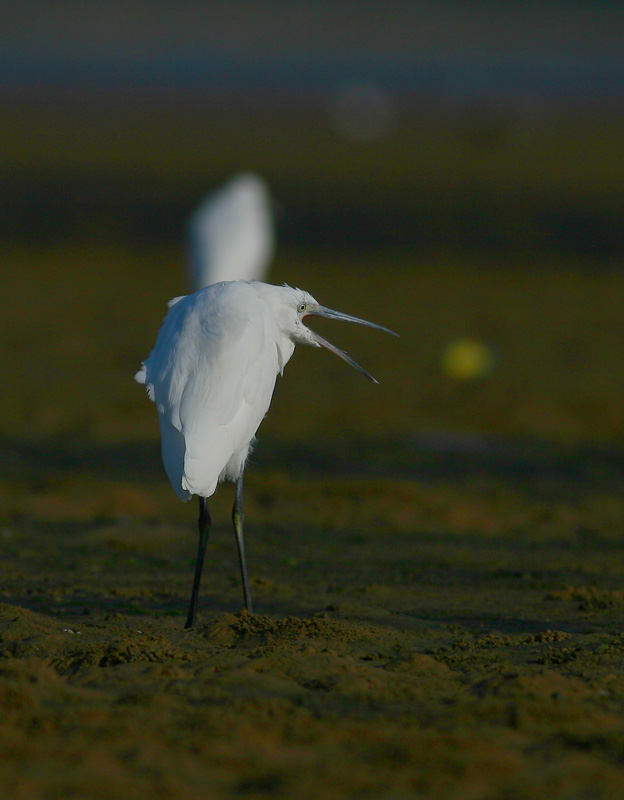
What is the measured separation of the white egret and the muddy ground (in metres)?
0.61

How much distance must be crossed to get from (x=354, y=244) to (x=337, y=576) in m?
13.0

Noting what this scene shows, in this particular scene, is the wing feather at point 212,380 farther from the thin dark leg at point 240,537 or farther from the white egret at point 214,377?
the thin dark leg at point 240,537

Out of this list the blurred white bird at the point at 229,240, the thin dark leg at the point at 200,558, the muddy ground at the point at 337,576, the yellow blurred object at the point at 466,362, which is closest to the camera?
the muddy ground at the point at 337,576

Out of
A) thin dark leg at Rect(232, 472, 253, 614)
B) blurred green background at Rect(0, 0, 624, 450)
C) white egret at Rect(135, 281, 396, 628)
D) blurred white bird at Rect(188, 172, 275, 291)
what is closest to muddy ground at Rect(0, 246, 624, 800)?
blurred green background at Rect(0, 0, 624, 450)

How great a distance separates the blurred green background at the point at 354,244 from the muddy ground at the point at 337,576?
0.27ft

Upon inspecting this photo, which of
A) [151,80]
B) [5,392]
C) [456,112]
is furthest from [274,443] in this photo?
[151,80]

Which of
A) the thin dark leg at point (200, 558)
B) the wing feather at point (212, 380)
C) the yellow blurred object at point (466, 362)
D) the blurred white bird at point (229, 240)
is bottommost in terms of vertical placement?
the thin dark leg at point (200, 558)

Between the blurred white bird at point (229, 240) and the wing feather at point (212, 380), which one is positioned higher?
the blurred white bird at point (229, 240)

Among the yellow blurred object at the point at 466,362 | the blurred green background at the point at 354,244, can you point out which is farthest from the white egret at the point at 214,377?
the yellow blurred object at the point at 466,362

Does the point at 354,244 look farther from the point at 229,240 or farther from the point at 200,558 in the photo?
the point at 200,558

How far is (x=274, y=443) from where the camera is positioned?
921cm

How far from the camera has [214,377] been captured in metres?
4.88

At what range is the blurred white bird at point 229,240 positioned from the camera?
10891mm

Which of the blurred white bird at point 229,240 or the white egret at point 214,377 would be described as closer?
the white egret at point 214,377
